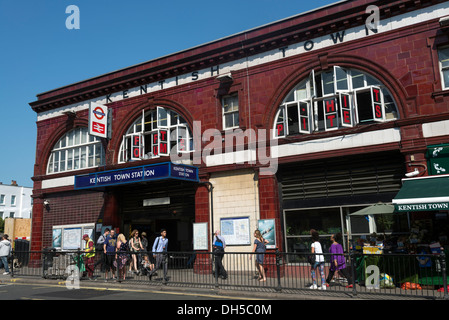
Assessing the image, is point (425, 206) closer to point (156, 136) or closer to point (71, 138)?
point (156, 136)

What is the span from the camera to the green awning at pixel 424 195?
1123 centimetres

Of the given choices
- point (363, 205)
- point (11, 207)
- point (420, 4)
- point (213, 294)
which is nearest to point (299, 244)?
point (363, 205)

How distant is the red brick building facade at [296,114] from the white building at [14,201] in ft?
171

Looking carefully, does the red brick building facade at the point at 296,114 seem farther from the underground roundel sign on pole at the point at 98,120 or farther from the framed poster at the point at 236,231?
the underground roundel sign on pole at the point at 98,120

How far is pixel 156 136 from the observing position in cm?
2003

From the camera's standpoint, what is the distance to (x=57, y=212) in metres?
23.5

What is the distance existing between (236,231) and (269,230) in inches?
63.3

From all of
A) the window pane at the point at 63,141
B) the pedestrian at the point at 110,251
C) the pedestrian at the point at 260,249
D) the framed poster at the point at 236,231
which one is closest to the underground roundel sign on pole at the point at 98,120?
the window pane at the point at 63,141

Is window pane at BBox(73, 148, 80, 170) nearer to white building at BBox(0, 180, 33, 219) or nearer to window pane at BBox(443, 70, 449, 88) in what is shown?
window pane at BBox(443, 70, 449, 88)

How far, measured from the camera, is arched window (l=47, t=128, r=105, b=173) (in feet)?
74.0

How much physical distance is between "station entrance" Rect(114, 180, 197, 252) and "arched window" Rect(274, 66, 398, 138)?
5610mm

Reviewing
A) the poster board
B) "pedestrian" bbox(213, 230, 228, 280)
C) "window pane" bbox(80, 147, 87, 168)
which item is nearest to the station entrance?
the poster board

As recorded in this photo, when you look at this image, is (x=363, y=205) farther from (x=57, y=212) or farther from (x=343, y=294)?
(x=57, y=212)

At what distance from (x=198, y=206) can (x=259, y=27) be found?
8.24m
